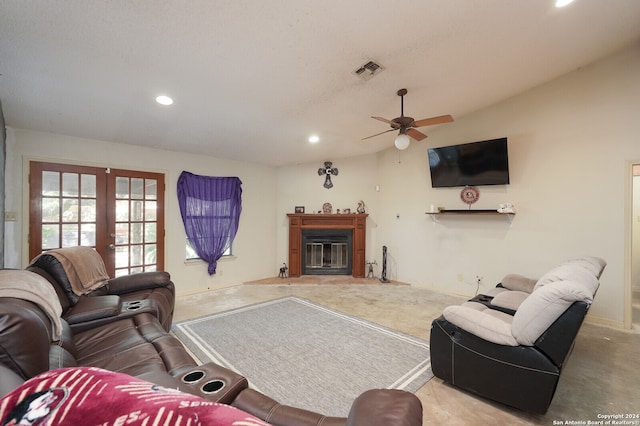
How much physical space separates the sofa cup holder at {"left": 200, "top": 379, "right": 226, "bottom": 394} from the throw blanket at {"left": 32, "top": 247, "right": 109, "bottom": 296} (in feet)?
6.77

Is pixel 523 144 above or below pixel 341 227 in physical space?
above

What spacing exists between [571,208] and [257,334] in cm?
432

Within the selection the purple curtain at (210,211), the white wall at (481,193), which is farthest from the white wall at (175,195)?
the purple curtain at (210,211)

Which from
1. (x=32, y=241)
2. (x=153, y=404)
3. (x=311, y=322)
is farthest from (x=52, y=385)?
(x=32, y=241)

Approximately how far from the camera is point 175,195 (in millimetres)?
4535

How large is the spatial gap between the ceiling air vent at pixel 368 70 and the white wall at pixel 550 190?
2555 millimetres

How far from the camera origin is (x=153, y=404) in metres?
0.43

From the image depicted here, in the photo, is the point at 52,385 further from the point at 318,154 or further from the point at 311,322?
the point at 318,154

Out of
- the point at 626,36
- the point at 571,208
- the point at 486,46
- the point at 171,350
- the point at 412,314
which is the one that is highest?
the point at 626,36

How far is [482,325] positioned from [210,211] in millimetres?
4445

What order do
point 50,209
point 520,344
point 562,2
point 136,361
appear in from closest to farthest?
point 136,361, point 520,344, point 562,2, point 50,209

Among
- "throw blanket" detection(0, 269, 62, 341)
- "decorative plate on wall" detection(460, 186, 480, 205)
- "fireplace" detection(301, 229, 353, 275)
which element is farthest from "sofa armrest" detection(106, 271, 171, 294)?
"decorative plate on wall" detection(460, 186, 480, 205)

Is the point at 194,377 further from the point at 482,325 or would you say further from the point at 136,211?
the point at 136,211

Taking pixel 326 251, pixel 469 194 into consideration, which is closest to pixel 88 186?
pixel 326 251
